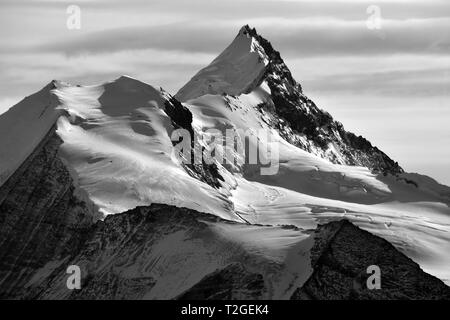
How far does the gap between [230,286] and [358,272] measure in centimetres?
1207

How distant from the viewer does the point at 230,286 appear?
611ft

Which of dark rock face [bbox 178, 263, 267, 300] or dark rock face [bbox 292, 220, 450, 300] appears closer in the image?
dark rock face [bbox 292, 220, 450, 300]

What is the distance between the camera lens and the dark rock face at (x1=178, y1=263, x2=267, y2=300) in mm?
184625

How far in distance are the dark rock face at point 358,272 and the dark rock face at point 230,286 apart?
4.83m

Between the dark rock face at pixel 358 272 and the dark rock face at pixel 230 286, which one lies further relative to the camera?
the dark rock face at pixel 230 286

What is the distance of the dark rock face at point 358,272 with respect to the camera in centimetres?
18200

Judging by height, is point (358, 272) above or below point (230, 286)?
above

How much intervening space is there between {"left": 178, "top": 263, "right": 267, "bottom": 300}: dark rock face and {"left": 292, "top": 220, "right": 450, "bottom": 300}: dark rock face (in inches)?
190

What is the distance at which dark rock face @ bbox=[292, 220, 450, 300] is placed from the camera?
182000mm

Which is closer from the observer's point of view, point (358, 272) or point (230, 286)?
point (358, 272)
